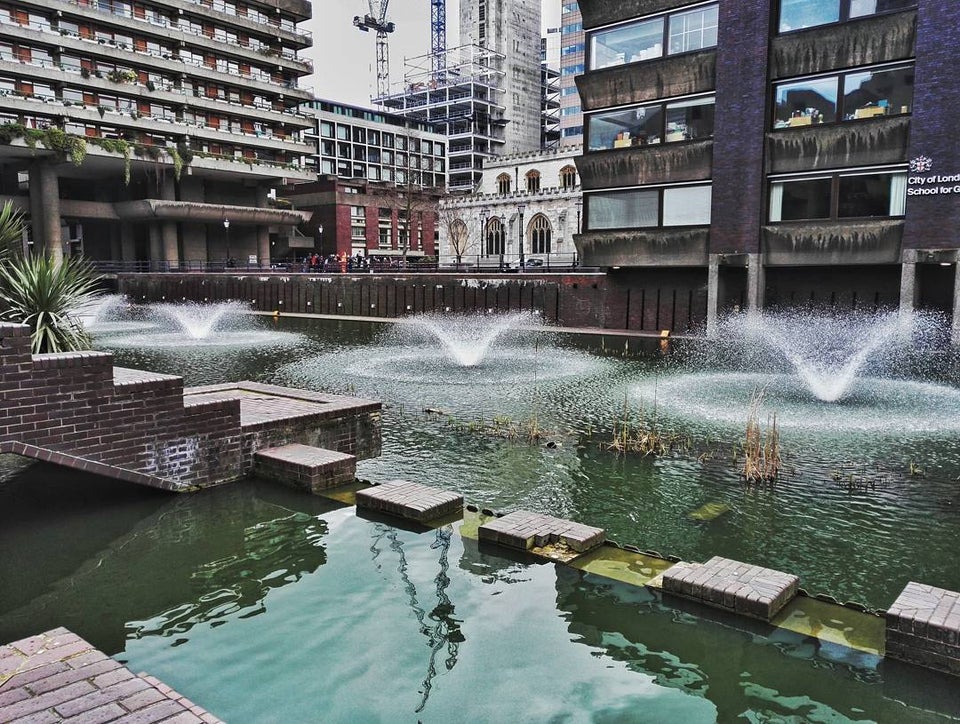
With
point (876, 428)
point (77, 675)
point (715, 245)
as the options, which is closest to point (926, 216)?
point (715, 245)

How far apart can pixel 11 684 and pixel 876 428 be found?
1381 cm

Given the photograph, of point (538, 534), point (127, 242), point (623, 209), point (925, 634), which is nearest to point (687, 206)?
point (623, 209)

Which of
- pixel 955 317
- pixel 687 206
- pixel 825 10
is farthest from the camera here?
pixel 687 206

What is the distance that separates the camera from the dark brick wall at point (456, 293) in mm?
34500

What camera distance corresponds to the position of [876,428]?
552 inches

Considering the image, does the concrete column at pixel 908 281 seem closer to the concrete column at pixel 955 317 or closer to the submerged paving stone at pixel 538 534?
the concrete column at pixel 955 317

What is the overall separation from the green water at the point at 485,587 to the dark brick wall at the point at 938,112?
16389 millimetres

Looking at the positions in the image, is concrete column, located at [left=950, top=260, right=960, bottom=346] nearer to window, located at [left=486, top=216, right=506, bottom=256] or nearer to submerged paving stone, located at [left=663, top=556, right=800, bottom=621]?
submerged paving stone, located at [left=663, top=556, right=800, bottom=621]

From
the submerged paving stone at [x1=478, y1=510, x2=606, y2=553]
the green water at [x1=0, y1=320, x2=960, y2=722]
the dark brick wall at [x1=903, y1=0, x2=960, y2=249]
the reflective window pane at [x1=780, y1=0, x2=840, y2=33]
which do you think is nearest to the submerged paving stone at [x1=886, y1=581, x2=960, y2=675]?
the green water at [x1=0, y1=320, x2=960, y2=722]

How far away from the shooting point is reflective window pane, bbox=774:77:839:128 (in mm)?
27828

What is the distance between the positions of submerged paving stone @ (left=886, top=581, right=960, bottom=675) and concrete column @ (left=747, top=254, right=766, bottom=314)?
26022 mm

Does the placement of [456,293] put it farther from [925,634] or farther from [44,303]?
[925,634]

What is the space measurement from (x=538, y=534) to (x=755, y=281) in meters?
25.2

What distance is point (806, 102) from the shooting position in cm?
2850
